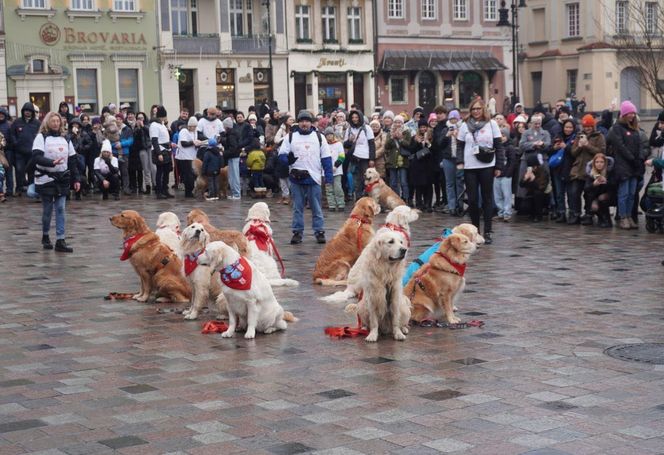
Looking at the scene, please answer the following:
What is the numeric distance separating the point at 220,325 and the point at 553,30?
2315 inches

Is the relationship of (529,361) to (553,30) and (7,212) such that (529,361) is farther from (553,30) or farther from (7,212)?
(553,30)

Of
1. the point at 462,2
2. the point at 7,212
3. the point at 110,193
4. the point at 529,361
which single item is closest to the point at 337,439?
the point at 529,361

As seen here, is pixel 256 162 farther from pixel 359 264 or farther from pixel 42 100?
pixel 42 100

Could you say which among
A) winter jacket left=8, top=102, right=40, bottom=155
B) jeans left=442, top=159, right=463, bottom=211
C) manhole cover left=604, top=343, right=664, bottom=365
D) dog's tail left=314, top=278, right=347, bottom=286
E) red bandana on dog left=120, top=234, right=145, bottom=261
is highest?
winter jacket left=8, top=102, right=40, bottom=155

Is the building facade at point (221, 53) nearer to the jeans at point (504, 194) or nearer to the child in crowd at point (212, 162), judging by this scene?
the child in crowd at point (212, 162)

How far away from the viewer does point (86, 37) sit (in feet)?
154

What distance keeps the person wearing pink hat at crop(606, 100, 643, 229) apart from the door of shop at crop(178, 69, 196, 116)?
35.1 meters

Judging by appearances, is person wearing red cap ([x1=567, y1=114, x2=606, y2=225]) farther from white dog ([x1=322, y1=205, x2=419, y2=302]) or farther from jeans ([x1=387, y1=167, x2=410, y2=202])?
white dog ([x1=322, y1=205, x2=419, y2=302])

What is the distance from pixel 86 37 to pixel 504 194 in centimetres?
3167

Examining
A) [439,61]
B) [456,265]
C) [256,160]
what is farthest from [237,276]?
[439,61]

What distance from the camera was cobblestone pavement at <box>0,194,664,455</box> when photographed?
655 centimetres

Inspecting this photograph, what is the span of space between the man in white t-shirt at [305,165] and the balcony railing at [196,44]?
35.3 metres

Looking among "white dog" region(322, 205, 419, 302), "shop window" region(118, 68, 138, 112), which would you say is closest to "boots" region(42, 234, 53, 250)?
"white dog" region(322, 205, 419, 302)

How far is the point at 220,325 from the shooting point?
10.0 meters
